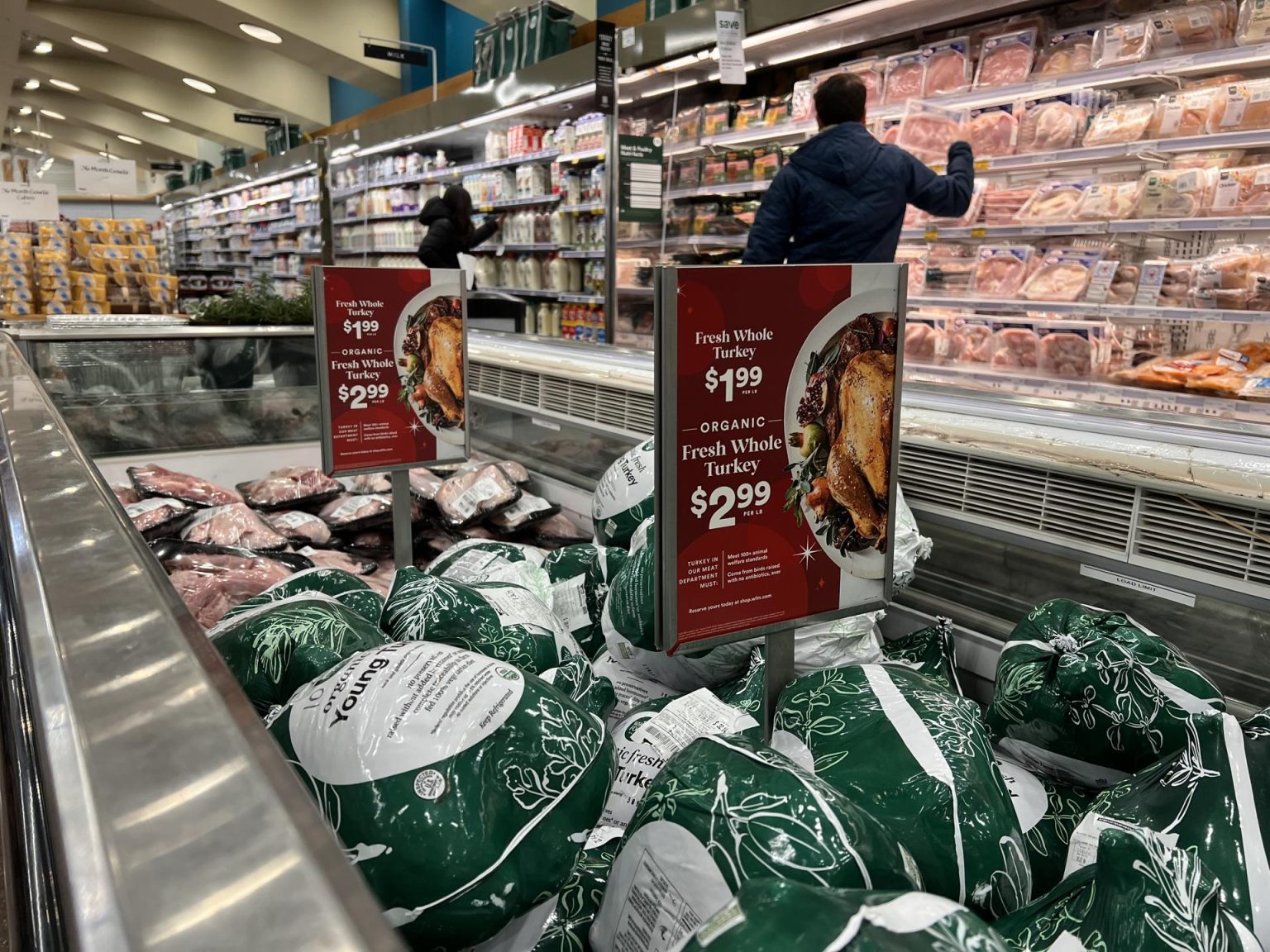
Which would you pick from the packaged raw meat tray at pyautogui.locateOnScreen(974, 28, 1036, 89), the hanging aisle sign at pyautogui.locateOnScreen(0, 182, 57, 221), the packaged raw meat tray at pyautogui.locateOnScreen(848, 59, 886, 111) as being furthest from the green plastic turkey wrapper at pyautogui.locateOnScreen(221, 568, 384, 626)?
the hanging aisle sign at pyautogui.locateOnScreen(0, 182, 57, 221)

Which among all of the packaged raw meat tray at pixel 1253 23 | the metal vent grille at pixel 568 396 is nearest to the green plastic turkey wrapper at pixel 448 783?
the metal vent grille at pixel 568 396

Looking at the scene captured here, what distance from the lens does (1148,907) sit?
2.19ft

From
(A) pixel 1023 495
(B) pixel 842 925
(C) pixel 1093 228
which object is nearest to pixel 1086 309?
(C) pixel 1093 228

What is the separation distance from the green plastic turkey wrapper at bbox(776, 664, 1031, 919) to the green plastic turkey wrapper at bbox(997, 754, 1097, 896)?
0.09 metres

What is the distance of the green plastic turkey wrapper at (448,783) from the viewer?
2.46 ft

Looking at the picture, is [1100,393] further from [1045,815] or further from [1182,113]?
[1045,815]

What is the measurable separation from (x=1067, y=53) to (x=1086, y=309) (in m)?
1.03

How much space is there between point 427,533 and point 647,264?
3.23 m

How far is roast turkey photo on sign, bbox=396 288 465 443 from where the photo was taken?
6.44 feet

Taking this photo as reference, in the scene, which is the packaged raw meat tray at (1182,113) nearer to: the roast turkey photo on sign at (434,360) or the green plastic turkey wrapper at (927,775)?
the roast turkey photo on sign at (434,360)

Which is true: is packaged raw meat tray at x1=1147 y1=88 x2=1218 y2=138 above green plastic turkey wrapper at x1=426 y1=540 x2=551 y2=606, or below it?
above

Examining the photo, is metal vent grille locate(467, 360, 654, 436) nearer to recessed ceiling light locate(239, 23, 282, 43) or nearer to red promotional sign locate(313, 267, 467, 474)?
red promotional sign locate(313, 267, 467, 474)

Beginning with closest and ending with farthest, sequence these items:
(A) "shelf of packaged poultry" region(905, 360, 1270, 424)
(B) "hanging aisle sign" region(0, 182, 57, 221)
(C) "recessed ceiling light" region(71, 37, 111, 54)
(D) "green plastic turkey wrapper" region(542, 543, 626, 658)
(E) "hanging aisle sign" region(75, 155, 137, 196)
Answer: (D) "green plastic turkey wrapper" region(542, 543, 626, 658), (A) "shelf of packaged poultry" region(905, 360, 1270, 424), (B) "hanging aisle sign" region(0, 182, 57, 221), (E) "hanging aisle sign" region(75, 155, 137, 196), (C) "recessed ceiling light" region(71, 37, 111, 54)

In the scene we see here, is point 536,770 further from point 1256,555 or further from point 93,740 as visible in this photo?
point 1256,555
